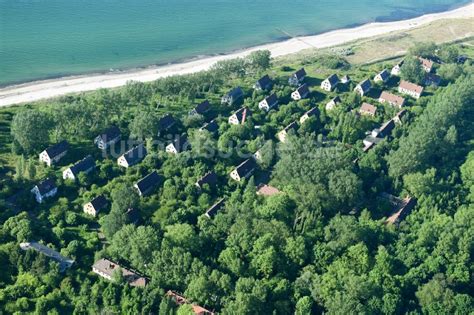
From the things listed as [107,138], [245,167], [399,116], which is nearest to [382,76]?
[399,116]

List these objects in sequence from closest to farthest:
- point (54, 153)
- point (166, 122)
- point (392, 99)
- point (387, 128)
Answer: point (54, 153) → point (166, 122) → point (387, 128) → point (392, 99)

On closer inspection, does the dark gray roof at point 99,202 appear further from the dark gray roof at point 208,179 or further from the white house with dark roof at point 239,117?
the white house with dark roof at point 239,117

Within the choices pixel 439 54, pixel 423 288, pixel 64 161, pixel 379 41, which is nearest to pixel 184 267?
pixel 423 288

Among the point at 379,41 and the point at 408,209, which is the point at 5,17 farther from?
the point at 408,209

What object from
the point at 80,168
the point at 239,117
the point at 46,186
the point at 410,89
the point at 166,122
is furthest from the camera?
the point at 410,89

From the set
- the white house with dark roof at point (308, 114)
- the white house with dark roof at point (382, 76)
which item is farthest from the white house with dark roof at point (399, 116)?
the white house with dark roof at point (382, 76)

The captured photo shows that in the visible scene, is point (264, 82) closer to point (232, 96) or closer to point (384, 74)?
point (232, 96)
